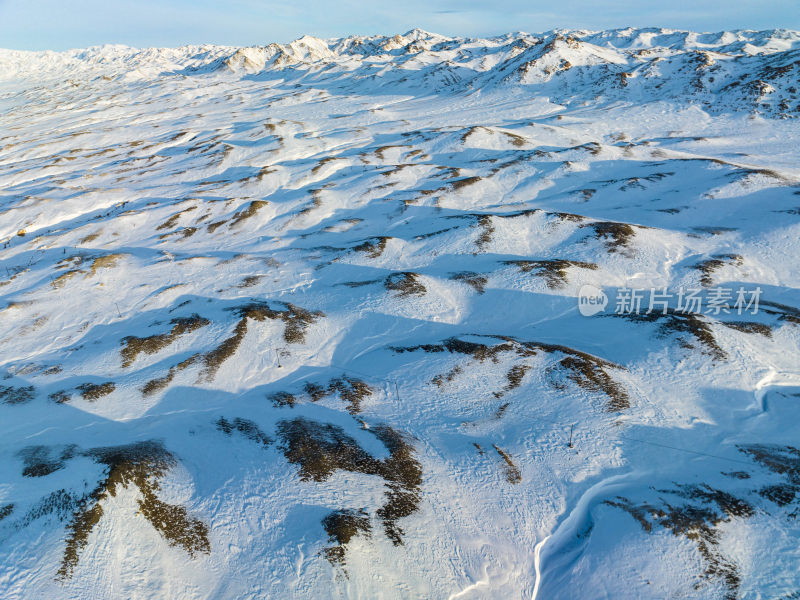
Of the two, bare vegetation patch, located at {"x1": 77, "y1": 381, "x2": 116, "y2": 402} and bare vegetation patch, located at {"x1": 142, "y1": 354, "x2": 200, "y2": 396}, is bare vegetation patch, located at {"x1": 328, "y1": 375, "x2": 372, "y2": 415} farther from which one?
bare vegetation patch, located at {"x1": 77, "y1": 381, "x2": 116, "y2": 402}

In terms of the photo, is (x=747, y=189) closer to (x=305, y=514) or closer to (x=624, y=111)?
(x=305, y=514)

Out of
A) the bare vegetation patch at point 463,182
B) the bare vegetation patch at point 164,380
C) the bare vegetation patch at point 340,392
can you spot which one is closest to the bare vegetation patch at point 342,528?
the bare vegetation patch at point 340,392

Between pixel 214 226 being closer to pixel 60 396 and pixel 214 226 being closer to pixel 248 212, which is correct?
pixel 248 212

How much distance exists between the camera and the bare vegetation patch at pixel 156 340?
37.4 m

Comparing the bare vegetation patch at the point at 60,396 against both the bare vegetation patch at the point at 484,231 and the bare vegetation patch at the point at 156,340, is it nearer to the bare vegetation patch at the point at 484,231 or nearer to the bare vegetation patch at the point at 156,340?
the bare vegetation patch at the point at 156,340

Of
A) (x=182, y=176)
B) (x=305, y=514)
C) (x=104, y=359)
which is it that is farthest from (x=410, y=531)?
(x=182, y=176)

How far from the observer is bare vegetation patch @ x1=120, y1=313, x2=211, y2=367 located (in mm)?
37438

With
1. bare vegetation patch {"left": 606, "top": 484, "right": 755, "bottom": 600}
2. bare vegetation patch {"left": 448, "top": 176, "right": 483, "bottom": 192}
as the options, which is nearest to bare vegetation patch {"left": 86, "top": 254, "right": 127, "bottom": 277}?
bare vegetation patch {"left": 448, "top": 176, "right": 483, "bottom": 192}

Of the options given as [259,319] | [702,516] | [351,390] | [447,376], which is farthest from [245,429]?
[702,516]

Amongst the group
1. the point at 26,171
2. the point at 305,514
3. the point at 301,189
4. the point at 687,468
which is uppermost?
the point at 26,171

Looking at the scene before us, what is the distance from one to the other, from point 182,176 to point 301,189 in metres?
41.5

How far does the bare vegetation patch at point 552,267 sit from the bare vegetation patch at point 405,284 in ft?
39.8

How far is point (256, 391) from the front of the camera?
3319 cm

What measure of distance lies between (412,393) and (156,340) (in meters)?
26.2
